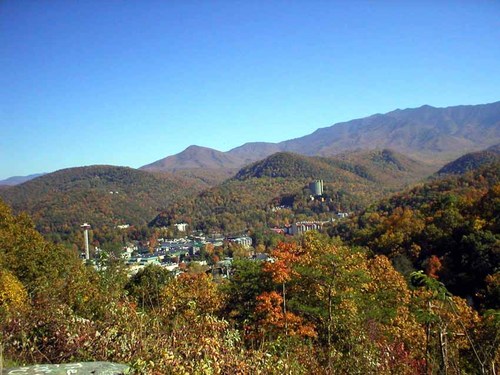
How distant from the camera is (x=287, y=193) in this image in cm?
9031

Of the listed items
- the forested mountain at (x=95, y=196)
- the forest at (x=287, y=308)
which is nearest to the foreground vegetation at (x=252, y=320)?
the forest at (x=287, y=308)

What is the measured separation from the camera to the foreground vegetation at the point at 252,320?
3201mm

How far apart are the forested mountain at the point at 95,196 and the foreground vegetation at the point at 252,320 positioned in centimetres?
5134

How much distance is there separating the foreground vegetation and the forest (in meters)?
0.02

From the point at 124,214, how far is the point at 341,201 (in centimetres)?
4073

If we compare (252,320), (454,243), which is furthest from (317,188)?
(252,320)

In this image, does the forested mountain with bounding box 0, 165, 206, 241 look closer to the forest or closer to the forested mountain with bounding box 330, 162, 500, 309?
the forested mountain with bounding box 330, 162, 500, 309

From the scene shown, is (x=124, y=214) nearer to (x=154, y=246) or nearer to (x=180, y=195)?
(x=154, y=246)

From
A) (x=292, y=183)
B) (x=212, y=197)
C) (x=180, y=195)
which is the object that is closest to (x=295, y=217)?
(x=212, y=197)

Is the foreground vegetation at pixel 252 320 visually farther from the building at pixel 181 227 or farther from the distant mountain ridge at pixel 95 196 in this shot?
the building at pixel 181 227

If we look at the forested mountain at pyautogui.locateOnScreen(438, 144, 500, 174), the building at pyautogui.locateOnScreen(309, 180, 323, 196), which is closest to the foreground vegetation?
the building at pyautogui.locateOnScreen(309, 180, 323, 196)

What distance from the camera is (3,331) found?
375 centimetres

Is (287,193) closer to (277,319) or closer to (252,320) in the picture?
(252,320)

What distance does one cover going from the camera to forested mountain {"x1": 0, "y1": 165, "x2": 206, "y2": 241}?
66.1 metres
